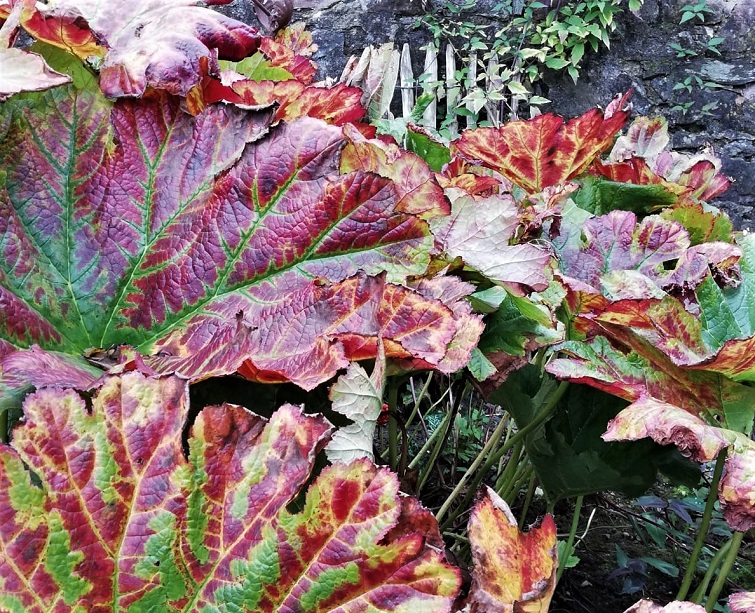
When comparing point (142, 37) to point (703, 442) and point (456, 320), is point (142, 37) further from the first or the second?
point (703, 442)

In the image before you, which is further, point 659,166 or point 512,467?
point 659,166

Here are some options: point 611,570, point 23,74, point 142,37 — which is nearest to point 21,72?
point 23,74

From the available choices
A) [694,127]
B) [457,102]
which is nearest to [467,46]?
[457,102]

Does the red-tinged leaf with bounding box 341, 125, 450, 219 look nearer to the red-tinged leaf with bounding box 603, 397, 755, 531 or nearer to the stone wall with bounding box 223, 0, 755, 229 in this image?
the red-tinged leaf with bounding box 603, 397, 755, 531

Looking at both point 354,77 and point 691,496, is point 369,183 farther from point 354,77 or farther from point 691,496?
point 691,496

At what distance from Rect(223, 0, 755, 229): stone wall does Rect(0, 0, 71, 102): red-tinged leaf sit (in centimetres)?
381

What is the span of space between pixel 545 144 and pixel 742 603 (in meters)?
0.63

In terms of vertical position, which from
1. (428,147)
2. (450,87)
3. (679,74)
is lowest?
(679,74)

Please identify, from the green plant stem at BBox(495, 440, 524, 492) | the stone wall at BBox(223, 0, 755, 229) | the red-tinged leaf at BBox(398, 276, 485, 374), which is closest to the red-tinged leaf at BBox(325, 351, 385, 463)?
the red-tinged leaf at BBox(398, 276, 485, 374)

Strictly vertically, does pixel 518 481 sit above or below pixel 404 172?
below

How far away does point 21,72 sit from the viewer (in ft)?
1.37

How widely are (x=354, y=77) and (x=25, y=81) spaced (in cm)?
61

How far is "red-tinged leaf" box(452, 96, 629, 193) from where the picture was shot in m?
0.84

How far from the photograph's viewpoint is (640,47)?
4129mm
